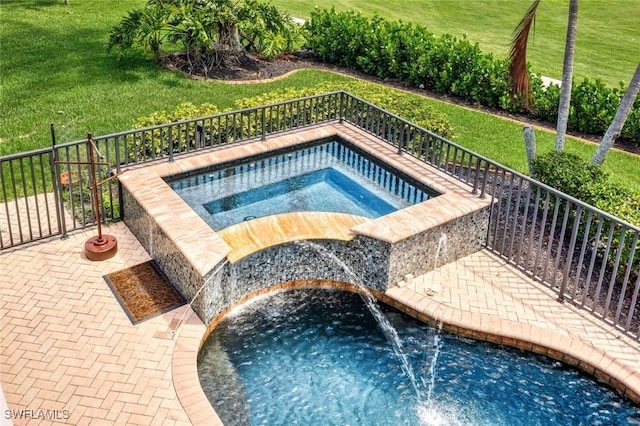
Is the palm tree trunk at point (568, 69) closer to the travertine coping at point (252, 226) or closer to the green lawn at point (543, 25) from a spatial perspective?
the travertine coping at point (252, 226)

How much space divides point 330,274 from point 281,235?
89cm

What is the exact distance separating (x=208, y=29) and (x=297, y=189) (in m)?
7.37

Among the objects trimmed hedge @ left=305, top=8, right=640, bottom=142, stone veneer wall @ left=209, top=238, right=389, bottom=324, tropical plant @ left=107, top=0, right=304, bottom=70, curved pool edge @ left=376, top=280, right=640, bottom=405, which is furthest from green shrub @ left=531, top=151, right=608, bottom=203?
tropical plant @ left=107, top=0, right=304, bottom=70

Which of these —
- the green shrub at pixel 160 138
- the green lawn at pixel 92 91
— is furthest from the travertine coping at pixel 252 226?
the green lawn at pixel 92 91

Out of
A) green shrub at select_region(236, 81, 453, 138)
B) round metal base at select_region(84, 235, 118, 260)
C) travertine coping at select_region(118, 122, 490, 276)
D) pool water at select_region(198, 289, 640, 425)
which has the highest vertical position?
green shrub at select_region(236, 81, 453, 138)

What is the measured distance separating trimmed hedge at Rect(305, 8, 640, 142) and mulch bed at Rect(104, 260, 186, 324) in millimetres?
9344

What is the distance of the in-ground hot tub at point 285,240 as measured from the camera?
769 cm

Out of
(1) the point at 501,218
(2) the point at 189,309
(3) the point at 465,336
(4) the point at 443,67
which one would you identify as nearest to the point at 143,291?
(2) the point at 189,309

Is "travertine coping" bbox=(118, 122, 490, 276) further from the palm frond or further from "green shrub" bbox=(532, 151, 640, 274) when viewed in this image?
the palm frond

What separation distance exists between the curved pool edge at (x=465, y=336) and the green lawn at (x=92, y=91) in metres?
5.52

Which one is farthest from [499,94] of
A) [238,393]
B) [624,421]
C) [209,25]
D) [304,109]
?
[238,393]

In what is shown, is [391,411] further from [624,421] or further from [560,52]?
[560,52]

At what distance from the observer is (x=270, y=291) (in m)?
8.34

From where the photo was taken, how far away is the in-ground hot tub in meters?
7.69
